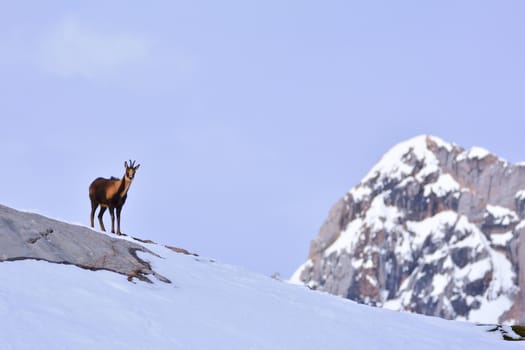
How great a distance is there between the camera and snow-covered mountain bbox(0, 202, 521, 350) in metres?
20.8

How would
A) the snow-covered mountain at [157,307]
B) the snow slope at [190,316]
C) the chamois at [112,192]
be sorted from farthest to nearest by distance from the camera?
1. the chamois at [112,192]
2. the snow-covered mountain at [157,307]
3. the snow slope at [190,316]

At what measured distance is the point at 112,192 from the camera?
3438 cm

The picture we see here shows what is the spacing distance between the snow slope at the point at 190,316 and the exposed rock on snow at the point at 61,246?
61 cm

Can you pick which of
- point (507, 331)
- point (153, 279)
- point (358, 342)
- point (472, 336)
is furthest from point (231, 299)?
point (507, 331)

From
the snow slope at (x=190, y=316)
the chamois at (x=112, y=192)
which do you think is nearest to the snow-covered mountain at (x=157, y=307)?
the snow slope at (x=190, y=316)

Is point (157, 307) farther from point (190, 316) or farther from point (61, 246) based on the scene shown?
point (61, 246)

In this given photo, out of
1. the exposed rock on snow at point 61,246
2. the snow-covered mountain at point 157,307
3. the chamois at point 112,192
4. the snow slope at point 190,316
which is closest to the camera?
the snow slope at point 190,316

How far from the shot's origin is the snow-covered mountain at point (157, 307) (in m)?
20.8

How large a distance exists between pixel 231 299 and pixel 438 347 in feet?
21.8

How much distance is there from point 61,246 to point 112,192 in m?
6.77

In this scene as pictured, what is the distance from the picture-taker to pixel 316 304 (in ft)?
103

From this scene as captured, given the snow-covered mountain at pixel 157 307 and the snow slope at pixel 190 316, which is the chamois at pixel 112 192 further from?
the snow slope at pixel 190 316

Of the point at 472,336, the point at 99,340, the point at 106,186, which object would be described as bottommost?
the point at 99,340

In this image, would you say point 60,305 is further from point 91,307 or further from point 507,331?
point 507,331
